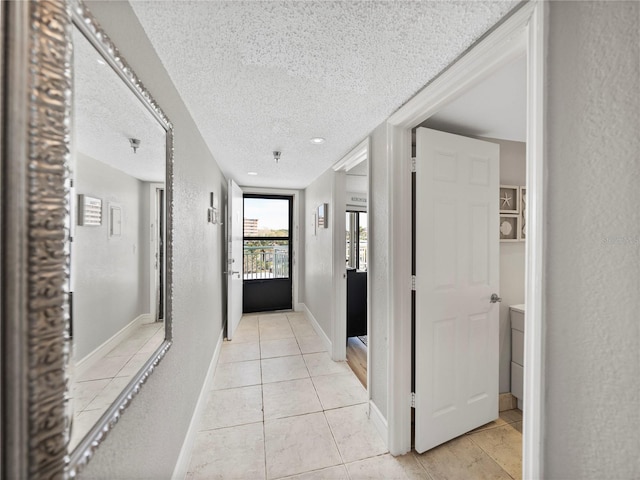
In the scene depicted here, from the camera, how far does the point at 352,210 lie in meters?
5.25

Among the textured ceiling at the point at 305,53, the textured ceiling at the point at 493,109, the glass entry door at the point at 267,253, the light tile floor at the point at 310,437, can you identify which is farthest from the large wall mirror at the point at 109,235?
the glass entry door at the point at 267,253

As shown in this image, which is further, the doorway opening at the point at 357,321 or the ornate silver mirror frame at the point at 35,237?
the doorway opening at the point at 357,321

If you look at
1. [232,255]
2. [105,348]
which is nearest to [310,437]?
[105,348]

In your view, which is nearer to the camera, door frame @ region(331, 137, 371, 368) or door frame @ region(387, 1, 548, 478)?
door frame @ region(387, 1, 548, 478)

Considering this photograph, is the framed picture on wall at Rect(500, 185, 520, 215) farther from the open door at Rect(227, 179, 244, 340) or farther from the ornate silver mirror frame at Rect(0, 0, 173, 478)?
the open door at Rect(227, 179, 244, 340)

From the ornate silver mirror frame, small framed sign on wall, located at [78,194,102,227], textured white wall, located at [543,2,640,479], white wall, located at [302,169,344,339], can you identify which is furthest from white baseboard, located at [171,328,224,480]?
textured white wall, located at [543,2,640,479]

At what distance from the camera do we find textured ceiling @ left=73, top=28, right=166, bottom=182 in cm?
63

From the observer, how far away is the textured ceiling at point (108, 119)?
0.63 meters

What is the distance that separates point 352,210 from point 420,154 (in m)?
3.55

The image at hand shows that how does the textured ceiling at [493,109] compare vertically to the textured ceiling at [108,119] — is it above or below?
above

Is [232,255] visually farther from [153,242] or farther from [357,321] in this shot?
[153,242]

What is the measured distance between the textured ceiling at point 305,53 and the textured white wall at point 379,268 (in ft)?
0.90

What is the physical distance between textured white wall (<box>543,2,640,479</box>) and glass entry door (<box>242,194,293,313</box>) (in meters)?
4.19

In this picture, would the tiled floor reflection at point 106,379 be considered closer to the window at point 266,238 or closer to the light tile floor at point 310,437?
the light tile floor at point 310,437
